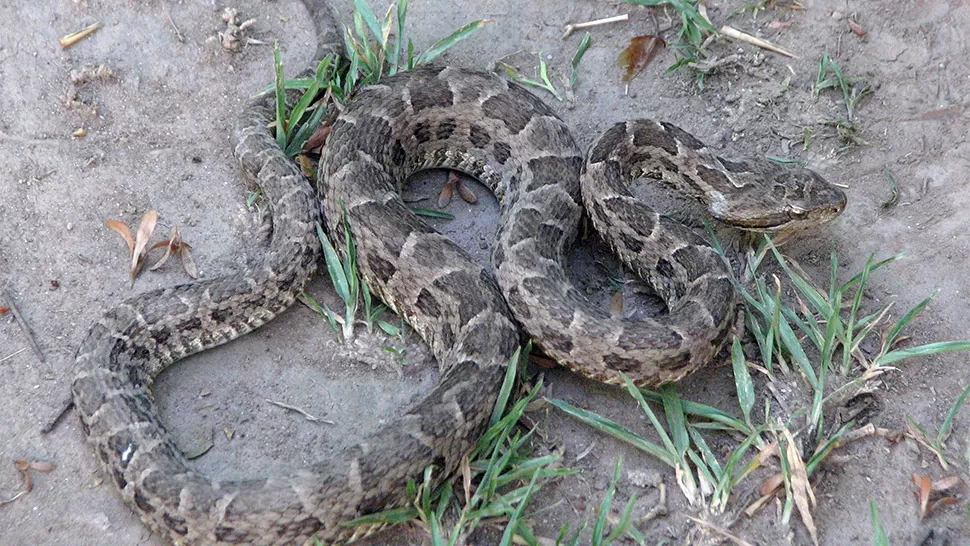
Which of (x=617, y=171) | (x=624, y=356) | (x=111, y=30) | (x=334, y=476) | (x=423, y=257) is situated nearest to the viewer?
(x=334, y=476)

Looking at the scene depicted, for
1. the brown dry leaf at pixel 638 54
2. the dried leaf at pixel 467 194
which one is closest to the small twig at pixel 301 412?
the dried leaf at pixel 467 194

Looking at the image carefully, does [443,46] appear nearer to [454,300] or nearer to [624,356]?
[454,300]

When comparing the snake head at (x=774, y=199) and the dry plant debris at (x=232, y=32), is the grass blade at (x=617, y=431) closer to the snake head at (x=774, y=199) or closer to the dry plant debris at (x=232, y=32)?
the snake head at (x=774, y=199)

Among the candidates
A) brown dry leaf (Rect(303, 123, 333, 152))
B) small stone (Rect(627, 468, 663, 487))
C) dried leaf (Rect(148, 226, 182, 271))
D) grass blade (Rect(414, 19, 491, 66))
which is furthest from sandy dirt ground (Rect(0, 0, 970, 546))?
brown dry leaf (Rect(303, 123, 333, 152))

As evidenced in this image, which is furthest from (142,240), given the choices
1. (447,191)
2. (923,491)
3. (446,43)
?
(923,491)

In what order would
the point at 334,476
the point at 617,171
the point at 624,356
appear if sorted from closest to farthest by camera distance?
the point at 334,476, the point at 624,356, the point at 617,171

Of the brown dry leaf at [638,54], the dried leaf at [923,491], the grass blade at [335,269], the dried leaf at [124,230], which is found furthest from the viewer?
the brown dry leaf at [638,54]

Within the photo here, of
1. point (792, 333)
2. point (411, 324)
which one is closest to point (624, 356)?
point (792, 333)
